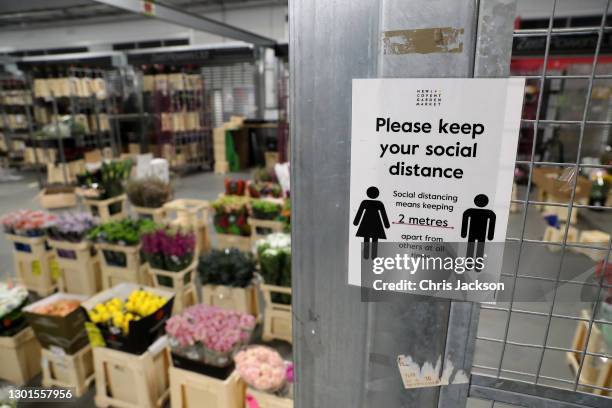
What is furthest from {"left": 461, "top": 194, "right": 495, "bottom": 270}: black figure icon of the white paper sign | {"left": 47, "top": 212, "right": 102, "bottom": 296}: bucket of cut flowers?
{"left": 47, "top": 212, "right": 102, "bottom": 296}: bucket of cut flowers

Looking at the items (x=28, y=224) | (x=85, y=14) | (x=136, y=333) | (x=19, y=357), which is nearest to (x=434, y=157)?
(x=136, y=333)

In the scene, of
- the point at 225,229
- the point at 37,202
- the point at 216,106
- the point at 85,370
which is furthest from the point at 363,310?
the point at 216,106

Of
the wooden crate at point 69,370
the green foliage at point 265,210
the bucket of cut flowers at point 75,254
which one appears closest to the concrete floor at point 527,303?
the wooden crate at point 69,370

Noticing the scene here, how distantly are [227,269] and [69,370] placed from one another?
1.20 m

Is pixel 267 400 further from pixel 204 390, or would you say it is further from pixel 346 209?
pixel 346 209

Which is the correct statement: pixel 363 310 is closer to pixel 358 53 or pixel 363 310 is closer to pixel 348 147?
pixel 348 147

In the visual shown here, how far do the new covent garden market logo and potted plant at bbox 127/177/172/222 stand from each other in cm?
Result: 440

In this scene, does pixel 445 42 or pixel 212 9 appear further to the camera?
pixel 212 9

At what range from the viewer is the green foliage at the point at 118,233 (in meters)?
3.35

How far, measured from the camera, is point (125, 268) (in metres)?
3.43

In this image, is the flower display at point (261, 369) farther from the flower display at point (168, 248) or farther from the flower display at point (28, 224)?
the flower display at point (28, 224)

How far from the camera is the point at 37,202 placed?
7363 mm

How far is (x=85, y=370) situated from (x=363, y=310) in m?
2.60

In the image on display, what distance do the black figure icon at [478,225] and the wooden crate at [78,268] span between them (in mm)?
3548
